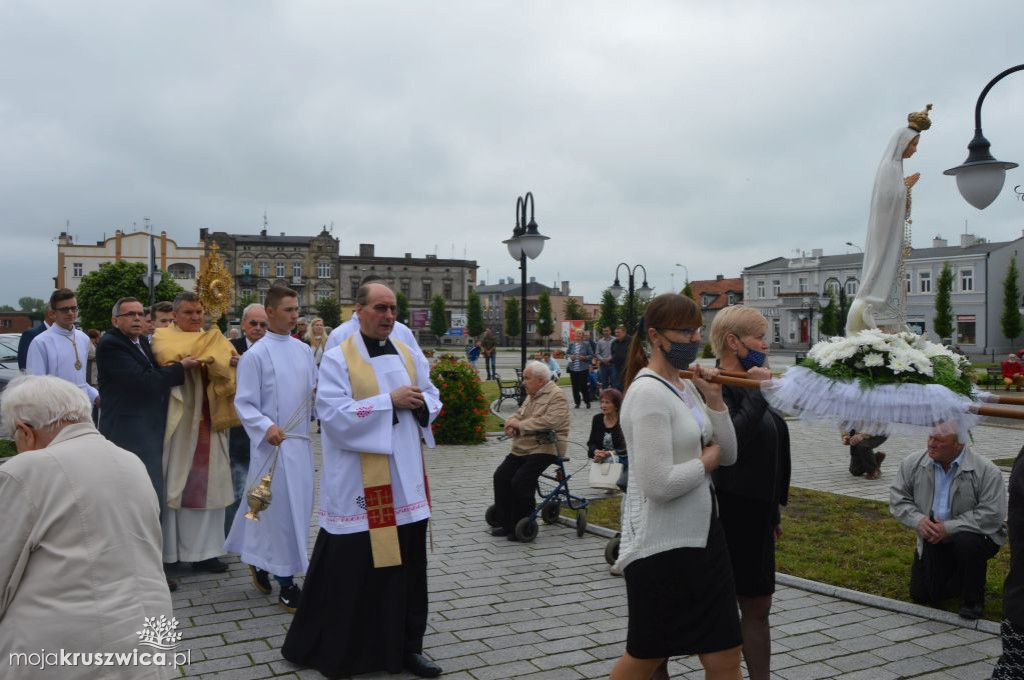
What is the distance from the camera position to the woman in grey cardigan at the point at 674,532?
328 centimetres

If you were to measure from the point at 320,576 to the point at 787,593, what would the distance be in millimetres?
3551

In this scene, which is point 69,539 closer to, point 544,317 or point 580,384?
point 580,384

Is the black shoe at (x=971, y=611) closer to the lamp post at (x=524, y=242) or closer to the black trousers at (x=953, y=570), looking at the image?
the black trousers at (x=953, y=570)

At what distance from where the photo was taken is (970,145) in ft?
28.8

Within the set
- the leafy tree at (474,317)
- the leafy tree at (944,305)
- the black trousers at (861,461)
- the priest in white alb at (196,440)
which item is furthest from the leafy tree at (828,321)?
the priest in white alb at (196,440)

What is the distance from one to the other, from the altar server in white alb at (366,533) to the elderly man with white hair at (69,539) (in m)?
1.69

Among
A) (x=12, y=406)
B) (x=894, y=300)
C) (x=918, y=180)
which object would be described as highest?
(x=918, y=180)

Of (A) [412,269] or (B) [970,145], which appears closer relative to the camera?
(B) [970,145]

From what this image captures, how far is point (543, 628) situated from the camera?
5.33 meters

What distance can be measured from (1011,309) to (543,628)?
67.9 meters

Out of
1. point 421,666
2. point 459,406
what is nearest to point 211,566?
point 421,666

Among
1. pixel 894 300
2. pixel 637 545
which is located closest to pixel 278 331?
pixel 637 545

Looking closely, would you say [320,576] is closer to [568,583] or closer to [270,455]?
[270,455]

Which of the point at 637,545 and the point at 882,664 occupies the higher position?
the point at 637,545
